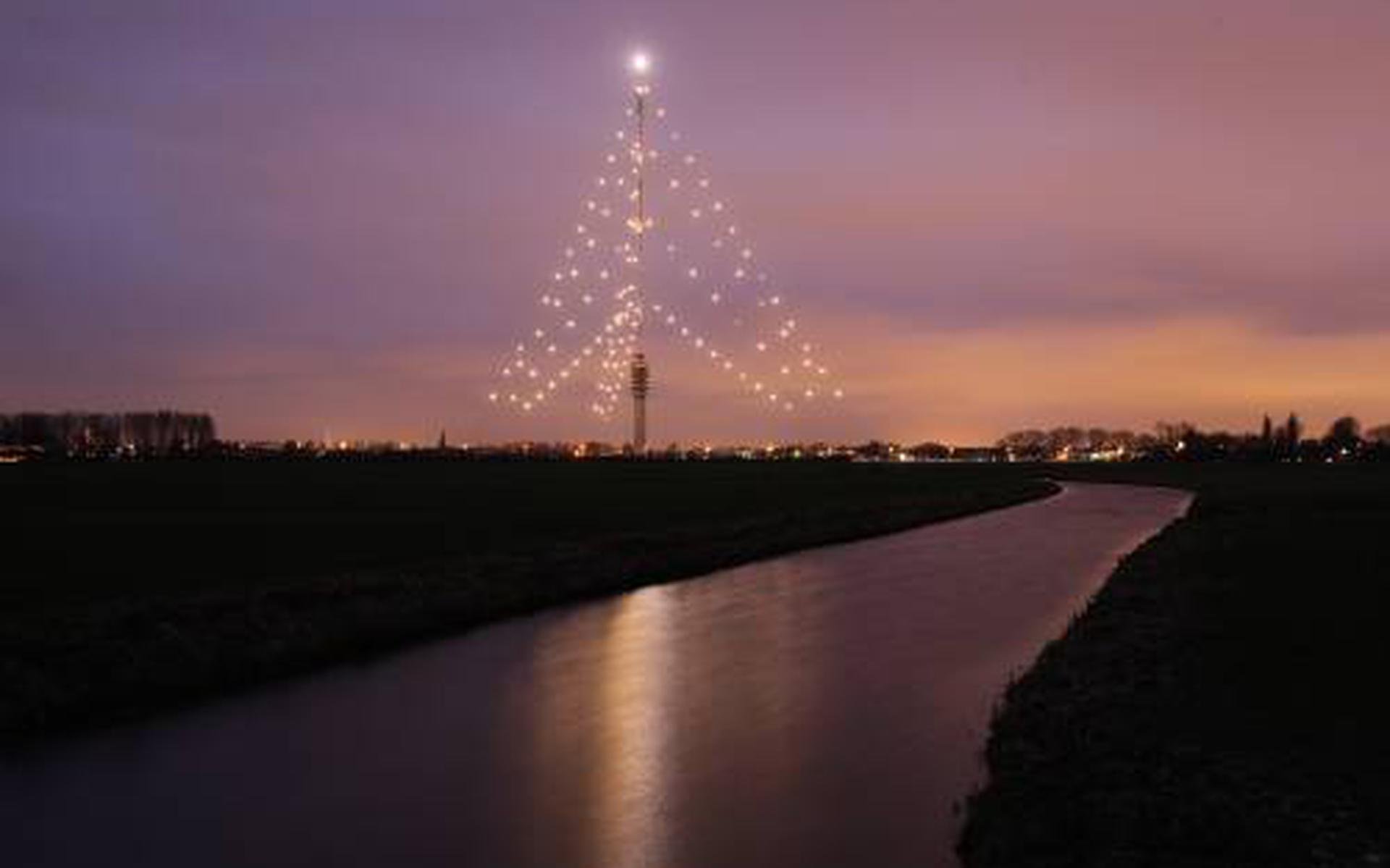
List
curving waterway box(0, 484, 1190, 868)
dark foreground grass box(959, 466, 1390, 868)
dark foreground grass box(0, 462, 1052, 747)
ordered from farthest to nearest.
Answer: dark foreground grass box(0, 462, 1052, 747), curving waterway box(0, 484, 1190, 868), dark foreground grass box(959, 466, 1390, 868)

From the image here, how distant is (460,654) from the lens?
3053cm

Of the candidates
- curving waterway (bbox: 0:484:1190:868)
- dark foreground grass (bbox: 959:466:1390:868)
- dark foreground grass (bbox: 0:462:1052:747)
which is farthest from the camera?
dark foreground grass (bbox: 0:462:1052:747)

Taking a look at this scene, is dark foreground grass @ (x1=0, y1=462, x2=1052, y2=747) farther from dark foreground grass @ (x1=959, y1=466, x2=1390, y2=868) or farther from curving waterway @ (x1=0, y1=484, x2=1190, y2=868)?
dark foreground grass @ (x1=959, y1=466, x2=1390, y2=868)

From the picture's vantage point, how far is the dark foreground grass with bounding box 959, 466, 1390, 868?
1384 cm

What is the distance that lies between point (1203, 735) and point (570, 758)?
8.35 meters

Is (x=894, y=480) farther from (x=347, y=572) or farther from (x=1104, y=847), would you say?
(x=1104, y=847)

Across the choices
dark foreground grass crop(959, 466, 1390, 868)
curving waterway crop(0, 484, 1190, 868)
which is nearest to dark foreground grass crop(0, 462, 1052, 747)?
curving waterway crop(0, 484, 1190, 868)

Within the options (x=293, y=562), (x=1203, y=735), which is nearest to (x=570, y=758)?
(x=1203, y=735)

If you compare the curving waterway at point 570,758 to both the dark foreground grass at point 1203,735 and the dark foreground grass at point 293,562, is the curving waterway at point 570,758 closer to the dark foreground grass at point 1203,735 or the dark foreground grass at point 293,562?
the dark foreground grass at point 1203,735

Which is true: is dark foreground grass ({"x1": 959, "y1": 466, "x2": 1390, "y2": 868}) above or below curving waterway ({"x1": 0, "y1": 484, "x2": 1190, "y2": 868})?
above

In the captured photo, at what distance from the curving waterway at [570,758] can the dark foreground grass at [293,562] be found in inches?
56.2

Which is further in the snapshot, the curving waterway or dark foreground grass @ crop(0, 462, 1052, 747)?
dark foreground grass @ crop(0, 462, 1052, 747)

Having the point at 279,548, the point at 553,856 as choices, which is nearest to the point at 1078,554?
the point at 279,548

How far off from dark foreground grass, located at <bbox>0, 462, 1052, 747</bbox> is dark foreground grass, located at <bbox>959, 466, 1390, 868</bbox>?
1400 cm
